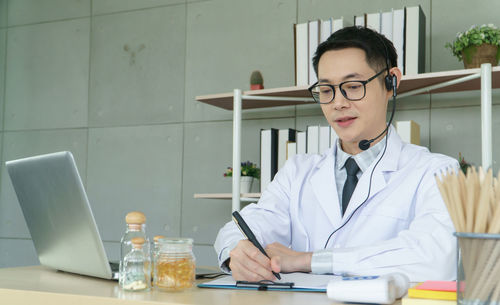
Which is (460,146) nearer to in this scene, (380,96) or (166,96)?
(380,96)

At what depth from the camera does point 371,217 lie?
61.2 inches

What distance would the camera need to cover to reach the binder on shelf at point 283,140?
2.64 metres

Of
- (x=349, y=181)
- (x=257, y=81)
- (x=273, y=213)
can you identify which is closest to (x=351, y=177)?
(x=349, y=181)

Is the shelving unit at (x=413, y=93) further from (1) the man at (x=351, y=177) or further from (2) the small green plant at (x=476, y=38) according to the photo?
(1) the man at (x=351, y=177)

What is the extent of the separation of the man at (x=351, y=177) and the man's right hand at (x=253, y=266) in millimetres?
180

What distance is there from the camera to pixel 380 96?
166 cm

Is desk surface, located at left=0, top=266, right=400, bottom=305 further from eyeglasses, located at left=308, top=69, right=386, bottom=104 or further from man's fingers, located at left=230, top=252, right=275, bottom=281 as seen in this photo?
eyeglasses, located at left=308, top=69, right=386, bottom=104

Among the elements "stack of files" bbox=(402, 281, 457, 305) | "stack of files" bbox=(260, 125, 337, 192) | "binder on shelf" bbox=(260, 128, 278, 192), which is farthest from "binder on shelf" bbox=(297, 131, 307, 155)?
"stack of files" bbox=(402, 281, 457, 305)

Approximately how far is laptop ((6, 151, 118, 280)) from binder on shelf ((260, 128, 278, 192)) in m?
1.39

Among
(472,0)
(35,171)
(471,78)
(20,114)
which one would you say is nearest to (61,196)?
(35,171)

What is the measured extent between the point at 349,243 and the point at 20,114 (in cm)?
293

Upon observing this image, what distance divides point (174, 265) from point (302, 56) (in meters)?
1.78

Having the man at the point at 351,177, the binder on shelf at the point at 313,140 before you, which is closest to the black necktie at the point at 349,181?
the man at the point at 351,177

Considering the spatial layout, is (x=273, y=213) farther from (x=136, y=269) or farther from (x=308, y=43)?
(x=308, y=43)
